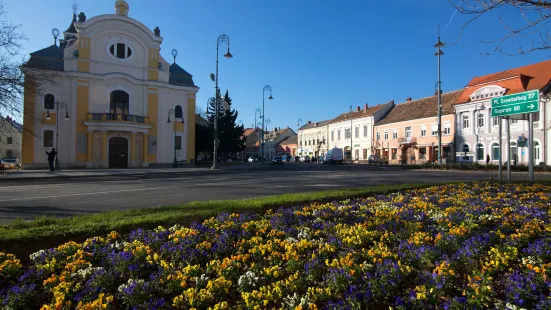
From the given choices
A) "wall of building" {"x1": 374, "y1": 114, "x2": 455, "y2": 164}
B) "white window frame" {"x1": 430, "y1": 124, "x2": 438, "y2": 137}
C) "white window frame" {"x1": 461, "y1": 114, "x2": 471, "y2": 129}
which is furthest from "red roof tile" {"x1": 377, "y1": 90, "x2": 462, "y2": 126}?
"white window frame" {"x1": 461, "y1": 114, "x2": 471, "y2": 129}

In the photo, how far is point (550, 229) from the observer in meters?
4.81

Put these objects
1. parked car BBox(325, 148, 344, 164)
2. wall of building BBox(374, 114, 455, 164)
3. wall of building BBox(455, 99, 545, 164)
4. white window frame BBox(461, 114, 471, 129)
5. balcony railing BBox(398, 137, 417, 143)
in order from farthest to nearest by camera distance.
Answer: parked car BBox(325, 148, 344, 164)
balcony railing BBox(398, 137, 417, 143)
wall of building BBox(374, 114, 455, 164)
white window frame BBox(461, 114, 471, 129)
wall of building BBox(455, 99, 545, 164)

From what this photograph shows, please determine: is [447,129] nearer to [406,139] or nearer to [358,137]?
[406,139]

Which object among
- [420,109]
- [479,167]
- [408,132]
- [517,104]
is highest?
[420,109]

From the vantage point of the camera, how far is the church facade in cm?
3397

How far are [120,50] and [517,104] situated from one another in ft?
120

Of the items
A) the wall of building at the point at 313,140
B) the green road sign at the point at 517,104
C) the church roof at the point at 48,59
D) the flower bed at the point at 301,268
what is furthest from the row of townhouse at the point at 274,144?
the flower bed at the point at 301,268

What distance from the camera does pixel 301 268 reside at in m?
3.88

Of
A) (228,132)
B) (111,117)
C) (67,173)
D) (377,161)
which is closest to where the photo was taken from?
(67,173)

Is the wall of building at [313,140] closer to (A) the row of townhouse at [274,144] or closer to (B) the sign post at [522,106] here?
(A) the row of townhouse at [274,144]

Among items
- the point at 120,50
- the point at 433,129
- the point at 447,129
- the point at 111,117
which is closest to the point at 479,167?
the point at 447,129

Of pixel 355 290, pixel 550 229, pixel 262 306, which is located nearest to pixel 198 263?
pixel 262 306

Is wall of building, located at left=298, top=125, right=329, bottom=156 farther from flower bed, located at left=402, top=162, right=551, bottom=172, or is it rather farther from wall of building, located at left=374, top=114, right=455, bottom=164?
flower bed, located at left=402, top=162, right=551, bottom=172

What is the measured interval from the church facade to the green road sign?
32013mm
